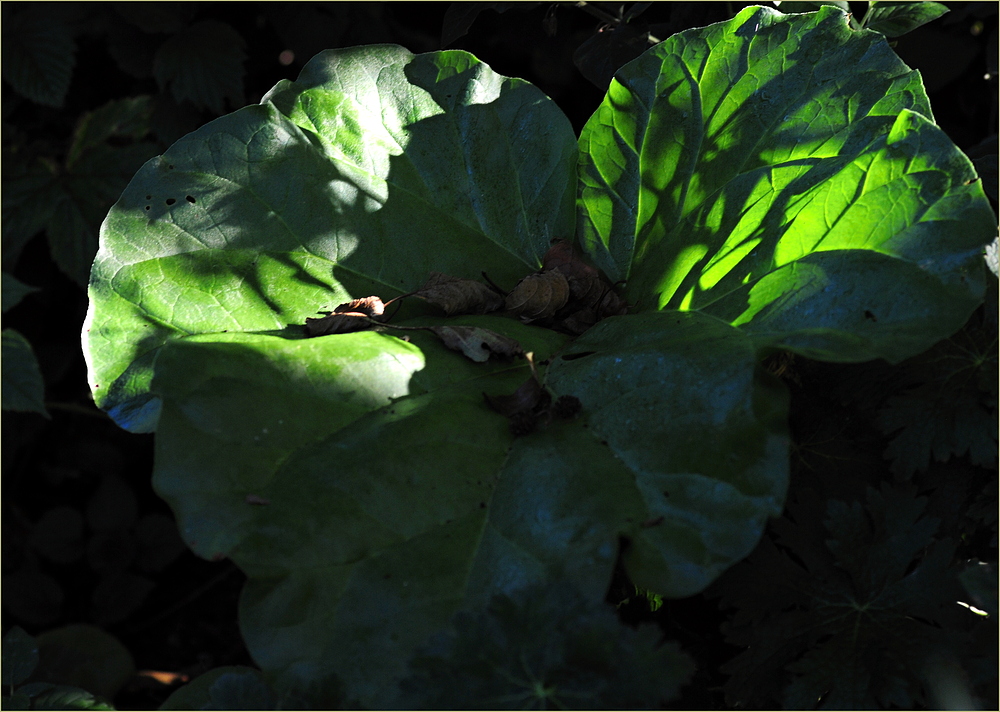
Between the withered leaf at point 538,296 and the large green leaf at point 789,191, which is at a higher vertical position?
the large green leaf at point 789,191

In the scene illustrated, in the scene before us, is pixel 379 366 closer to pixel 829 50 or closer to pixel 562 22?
pixel 829 50

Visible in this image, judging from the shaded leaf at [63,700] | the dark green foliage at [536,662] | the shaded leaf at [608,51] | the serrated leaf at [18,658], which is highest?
the shaded leaf at [608,51]

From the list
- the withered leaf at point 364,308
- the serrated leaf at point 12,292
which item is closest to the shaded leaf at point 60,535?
the serrated leaf at point 12,292

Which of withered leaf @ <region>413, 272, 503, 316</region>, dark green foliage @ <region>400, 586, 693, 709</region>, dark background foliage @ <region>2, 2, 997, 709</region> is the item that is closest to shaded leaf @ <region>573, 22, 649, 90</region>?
dark background foliage @ <region>2, 2, 997, 709</region>

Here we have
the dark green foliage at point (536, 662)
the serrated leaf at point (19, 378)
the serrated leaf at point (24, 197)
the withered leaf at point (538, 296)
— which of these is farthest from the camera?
the serrated leaf at point (24, 197)

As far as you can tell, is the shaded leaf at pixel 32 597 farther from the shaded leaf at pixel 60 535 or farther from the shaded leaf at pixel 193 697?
the shaded leaf at pixel 193 697

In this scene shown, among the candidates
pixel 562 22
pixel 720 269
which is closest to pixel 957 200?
pixel 720 269

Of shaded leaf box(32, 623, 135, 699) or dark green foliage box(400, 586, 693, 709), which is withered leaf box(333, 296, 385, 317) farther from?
shaded leaf box(32, 623, 135, 699)
